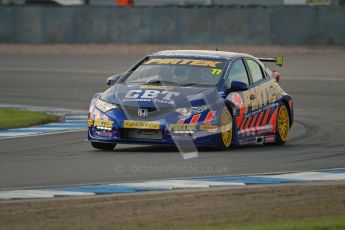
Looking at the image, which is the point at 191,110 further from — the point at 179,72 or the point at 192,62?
the point at 192,62

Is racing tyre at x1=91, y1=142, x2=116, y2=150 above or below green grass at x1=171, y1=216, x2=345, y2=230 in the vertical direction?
below

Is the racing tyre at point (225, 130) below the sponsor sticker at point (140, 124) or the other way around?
below

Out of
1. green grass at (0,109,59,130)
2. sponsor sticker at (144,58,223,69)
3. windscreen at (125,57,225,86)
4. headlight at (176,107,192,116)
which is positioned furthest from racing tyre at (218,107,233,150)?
green grass at (0,109,59,130)

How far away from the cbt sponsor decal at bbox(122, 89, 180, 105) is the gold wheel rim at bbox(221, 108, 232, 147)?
2.13ft

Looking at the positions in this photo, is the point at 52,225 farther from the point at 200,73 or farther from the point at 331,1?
the point at 331,1

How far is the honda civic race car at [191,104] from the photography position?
14039mm

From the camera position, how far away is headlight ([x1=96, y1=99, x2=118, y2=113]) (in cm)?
1428

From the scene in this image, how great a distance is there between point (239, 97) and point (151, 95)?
4.34 ft

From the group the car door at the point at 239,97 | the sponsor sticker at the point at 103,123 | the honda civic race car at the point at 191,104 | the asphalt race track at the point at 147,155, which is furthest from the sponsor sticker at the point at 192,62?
the sponsor sticker at the point at 103,123

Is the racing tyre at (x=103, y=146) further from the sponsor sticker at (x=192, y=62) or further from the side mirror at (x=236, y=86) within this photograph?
the side mirror at (x=236, y=86)

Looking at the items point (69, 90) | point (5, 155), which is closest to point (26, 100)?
point (69, 90)

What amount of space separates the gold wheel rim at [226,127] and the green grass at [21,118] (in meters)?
4.97

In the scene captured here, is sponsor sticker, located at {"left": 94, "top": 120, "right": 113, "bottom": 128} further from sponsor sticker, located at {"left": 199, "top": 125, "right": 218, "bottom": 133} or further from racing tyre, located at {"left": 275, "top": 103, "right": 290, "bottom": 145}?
racing tyre, located at {"left": 275, "top": 103, "right": 290, "bottom": 145}

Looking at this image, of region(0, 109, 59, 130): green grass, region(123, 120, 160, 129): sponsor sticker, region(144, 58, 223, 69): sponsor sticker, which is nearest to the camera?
region(123, 120, 160, 129): sponsor sticker
